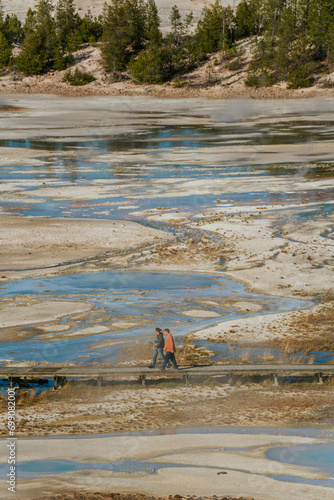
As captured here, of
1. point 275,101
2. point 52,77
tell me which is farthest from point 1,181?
point 52,77

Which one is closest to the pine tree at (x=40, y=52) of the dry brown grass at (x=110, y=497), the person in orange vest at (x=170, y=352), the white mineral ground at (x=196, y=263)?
the white mineral ground at (x=196, y=263)

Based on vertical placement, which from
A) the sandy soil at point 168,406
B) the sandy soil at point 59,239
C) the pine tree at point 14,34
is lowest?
the sandy soil at point 168,406

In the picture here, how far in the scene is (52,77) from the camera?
10350 cm

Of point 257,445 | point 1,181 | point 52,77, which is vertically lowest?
point 257,445

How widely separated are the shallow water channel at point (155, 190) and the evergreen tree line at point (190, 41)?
70.8 feet

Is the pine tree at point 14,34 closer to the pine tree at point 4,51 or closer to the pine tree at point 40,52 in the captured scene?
the pine tree at point 4,51

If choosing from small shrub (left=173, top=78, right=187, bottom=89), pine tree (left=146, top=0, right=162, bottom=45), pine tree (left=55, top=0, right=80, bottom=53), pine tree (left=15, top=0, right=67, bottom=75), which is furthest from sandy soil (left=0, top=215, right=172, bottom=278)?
pine tree (left=55, top=0, right=80, bottom=53)

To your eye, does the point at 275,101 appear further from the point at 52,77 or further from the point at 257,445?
the point at 257,445

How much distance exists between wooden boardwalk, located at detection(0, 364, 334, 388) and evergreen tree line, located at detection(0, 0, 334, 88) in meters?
72.4

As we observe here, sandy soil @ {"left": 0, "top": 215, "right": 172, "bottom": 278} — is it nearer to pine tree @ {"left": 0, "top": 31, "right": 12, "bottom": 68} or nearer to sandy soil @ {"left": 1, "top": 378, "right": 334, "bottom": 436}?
sandy soil @ {"left": 1, "top": 378, "right": 334, "bottom": 436}

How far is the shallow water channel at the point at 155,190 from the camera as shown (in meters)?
17.9

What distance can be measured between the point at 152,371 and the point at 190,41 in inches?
3768

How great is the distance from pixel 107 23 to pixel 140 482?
100328 mm

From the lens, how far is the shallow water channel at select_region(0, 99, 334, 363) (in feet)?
58.9
